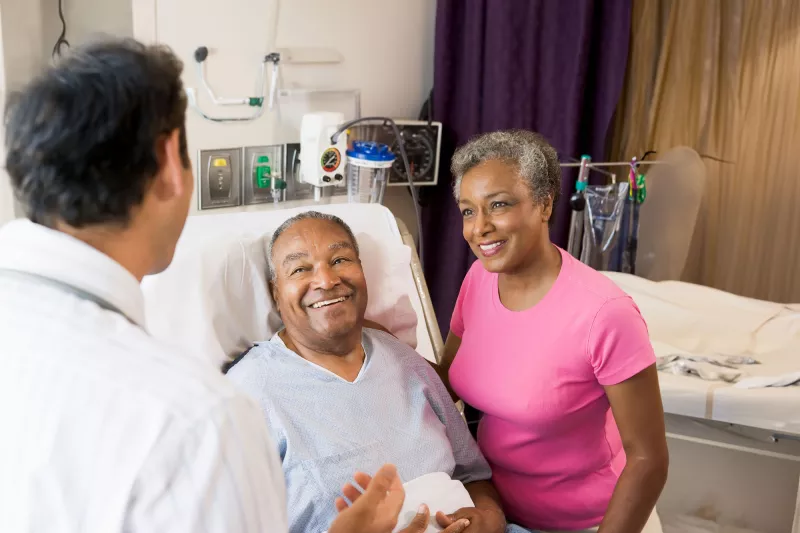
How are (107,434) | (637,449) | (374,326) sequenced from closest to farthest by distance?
(107,434) → (637,449) → (374,326)

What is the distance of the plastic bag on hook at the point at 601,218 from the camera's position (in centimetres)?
277

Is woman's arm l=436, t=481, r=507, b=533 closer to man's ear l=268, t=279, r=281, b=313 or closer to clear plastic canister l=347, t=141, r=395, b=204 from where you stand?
man's ear l=268, t=279, r=281, b=313

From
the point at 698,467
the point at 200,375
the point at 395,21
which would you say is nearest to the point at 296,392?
the point at 200,375

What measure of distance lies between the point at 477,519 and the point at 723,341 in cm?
132

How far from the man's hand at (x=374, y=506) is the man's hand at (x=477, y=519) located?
0.72ft

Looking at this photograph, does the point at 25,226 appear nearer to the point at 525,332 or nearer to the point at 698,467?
the point at 525,332

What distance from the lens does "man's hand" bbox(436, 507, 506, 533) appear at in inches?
57.2

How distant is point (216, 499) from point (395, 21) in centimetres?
237

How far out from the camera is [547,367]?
1.55 metres

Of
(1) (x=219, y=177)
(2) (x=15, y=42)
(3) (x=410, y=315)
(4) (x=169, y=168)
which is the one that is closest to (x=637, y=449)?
(3) (x=410, y=315)

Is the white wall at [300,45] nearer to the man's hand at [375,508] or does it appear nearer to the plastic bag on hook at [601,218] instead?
the plastic bag on hook at [601,218]

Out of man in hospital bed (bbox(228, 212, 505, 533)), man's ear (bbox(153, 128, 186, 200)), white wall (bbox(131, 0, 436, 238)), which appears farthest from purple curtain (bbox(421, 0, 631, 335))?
man's ear (bbox(153, 128, 186, 200))

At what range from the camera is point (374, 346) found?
175 centimetres

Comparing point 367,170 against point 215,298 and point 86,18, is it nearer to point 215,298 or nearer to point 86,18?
point 86,18
